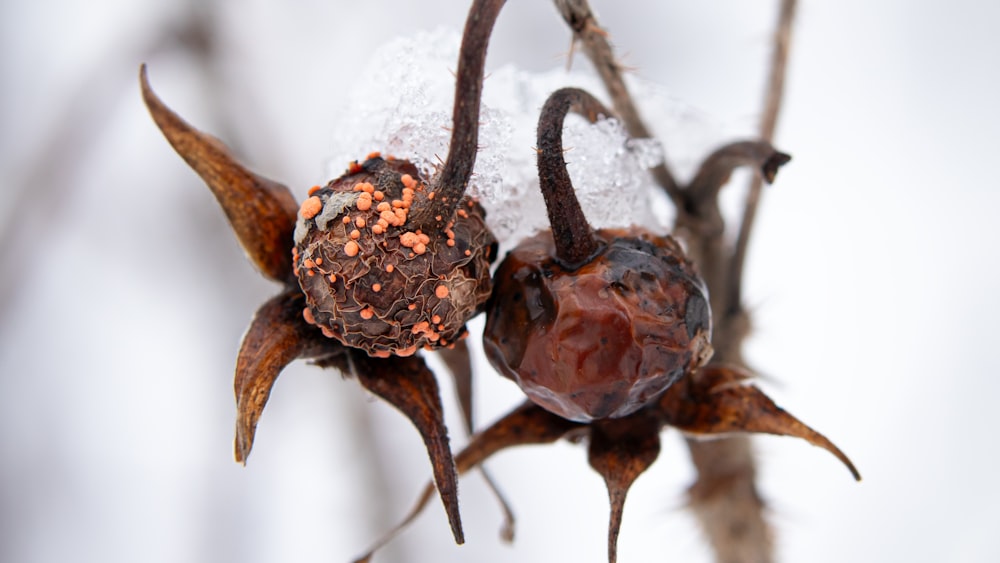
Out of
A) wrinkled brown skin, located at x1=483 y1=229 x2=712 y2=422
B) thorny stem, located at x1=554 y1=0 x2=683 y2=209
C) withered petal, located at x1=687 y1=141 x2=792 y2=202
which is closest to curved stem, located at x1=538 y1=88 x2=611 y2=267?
wrinkled brown skin, located at x1=483 y1=229 x2=712 y2=422

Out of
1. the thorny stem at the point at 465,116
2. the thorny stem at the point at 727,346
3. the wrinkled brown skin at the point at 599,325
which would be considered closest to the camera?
the thorny stem at the point at 465,116

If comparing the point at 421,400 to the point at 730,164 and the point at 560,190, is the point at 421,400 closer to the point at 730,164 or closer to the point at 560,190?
the point at 560,190

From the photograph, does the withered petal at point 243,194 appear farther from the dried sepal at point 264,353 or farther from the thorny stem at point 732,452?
the thorny stem at point 732,452

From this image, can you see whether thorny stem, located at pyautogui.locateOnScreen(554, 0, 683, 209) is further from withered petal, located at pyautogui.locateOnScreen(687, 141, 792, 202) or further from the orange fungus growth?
the orange fungus growth

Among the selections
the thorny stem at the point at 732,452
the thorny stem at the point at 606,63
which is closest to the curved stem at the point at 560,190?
the thorny stem at the point at 606,63

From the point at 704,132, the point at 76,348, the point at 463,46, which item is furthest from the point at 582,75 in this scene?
the point at 76,348

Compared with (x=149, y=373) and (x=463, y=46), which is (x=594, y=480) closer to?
(x=149, y=373)
